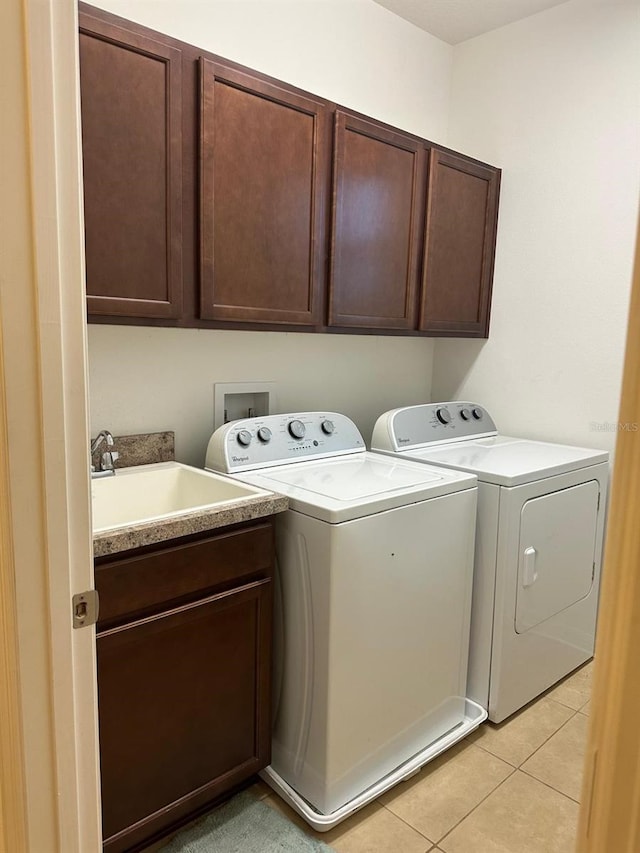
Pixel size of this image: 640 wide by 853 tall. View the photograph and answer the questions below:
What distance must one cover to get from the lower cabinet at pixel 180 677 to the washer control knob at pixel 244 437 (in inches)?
16.4

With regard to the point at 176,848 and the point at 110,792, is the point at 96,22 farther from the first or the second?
the point at 176,848

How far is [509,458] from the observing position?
233cm

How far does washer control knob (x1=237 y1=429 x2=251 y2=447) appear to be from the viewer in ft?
6.71

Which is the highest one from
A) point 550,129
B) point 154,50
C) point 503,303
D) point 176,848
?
point 550,129

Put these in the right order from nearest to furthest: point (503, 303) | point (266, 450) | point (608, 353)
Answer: point (266, 450)
point (608, 353)
point (503, 303)

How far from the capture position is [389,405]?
2945mm

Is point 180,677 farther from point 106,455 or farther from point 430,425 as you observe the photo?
point 430,425

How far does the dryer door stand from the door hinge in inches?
61.2

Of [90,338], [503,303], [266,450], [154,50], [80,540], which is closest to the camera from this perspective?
[80,540]

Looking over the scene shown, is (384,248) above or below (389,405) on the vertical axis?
above

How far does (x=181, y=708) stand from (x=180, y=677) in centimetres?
9

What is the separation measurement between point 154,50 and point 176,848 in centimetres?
208

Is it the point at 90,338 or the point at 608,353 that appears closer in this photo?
the point at 90,338

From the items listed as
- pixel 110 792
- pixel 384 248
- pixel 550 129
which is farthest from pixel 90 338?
pixel 550 129
